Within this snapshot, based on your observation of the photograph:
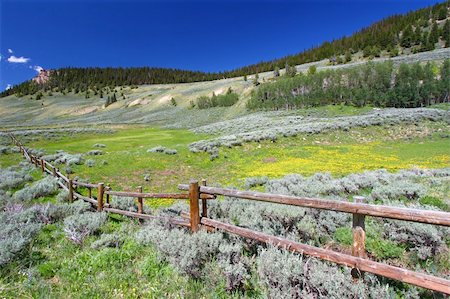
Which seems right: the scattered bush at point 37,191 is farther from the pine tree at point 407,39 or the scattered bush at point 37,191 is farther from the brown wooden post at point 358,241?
the pine tree at point 407,39

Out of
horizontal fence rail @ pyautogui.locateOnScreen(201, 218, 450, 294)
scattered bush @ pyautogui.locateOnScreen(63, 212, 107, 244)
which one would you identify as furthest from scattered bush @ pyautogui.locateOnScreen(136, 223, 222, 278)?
scattered bush @ pyautogui.locateOnScreen(63, 212, 107, 244)

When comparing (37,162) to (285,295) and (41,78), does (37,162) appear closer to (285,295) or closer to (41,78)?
(285,295)

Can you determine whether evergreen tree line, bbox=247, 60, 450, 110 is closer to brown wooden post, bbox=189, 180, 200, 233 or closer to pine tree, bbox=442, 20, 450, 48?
brown wooden post, bbox=189, 180, 200, 233

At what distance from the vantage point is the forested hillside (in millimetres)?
110944

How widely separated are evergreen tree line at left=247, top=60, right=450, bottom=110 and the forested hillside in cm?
3825

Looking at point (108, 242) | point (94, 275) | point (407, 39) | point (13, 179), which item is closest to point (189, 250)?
point (94, 275)

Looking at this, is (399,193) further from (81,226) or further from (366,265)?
(81,226)

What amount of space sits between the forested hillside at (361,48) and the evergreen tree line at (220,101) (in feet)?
91.2

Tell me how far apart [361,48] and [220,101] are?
88492mm

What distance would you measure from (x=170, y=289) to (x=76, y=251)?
302 cm

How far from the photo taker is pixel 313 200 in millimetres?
4266

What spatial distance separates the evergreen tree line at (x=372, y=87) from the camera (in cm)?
5006

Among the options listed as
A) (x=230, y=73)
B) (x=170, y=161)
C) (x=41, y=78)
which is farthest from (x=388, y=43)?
(x=41, y=78)

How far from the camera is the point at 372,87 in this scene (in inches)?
2192
